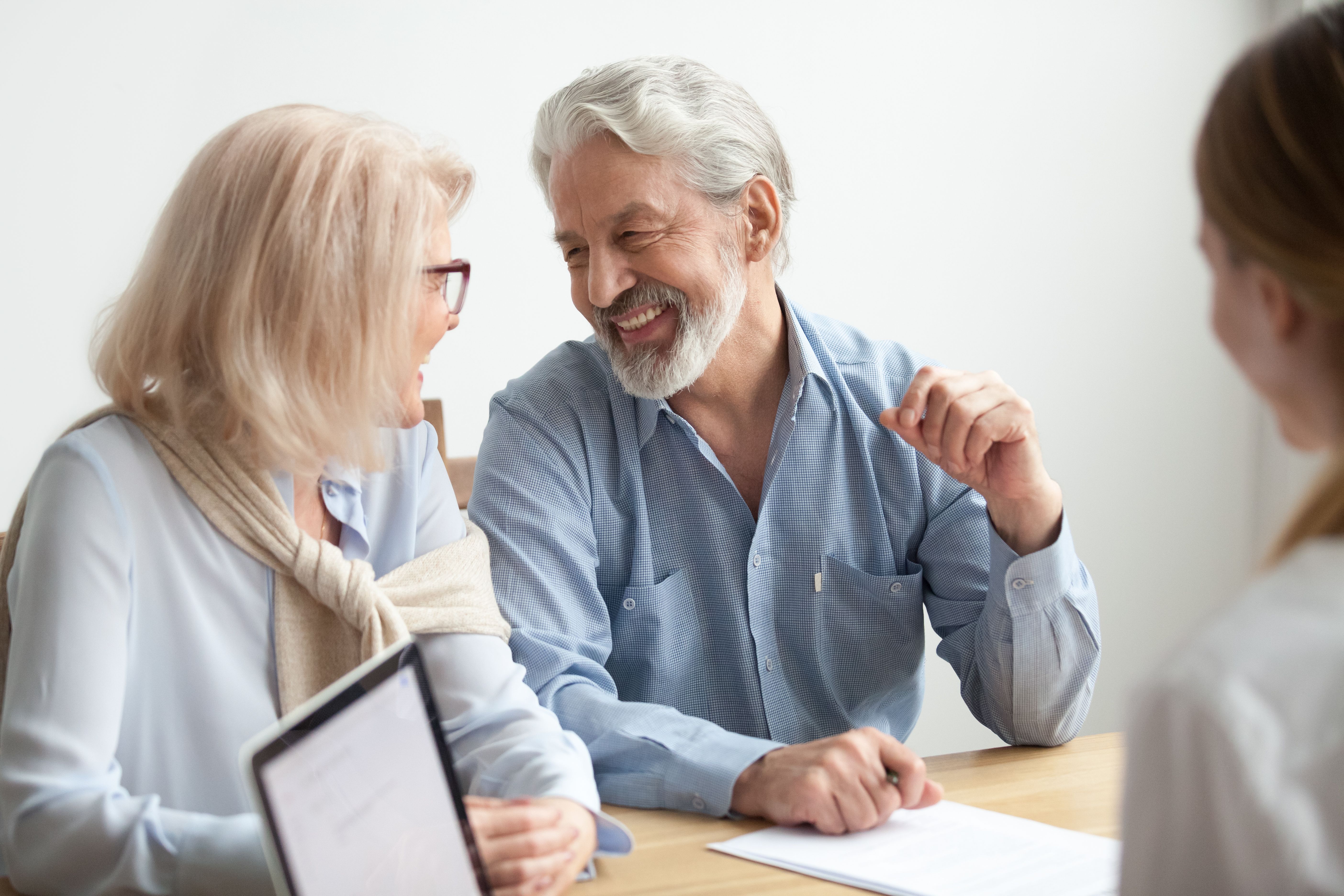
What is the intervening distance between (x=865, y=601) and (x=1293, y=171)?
1.03 meters

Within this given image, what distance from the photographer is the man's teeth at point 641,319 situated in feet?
5.30

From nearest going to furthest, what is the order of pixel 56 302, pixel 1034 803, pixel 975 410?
pixel 1034 803
pixel 975 410
pixel 56 302

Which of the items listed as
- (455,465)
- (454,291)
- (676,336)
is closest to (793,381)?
(676,336)

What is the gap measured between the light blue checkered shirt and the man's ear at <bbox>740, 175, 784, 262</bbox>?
0.61 ft

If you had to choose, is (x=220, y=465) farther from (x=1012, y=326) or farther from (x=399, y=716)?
(x=1012, y=326)

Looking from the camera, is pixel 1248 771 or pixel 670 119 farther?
pixel 670 119

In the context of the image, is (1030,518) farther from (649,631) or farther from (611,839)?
(611,839)

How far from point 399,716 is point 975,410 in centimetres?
80

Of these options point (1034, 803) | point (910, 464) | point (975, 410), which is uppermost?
point (975, 410)

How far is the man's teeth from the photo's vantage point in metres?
1.61

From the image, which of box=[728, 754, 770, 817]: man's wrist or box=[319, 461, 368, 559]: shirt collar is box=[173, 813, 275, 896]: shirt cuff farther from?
box=[728, 754, 770, 817]: man's wrist

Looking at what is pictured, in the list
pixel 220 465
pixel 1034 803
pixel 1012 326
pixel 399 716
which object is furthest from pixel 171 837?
pixel 1012 326

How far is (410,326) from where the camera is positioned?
3.62 ft

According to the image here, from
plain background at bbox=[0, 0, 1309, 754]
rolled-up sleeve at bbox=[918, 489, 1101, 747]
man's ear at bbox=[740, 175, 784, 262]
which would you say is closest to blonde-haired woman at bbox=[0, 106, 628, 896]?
rolled-up sleeve at bbox=[918, 489, 1101, 747]
